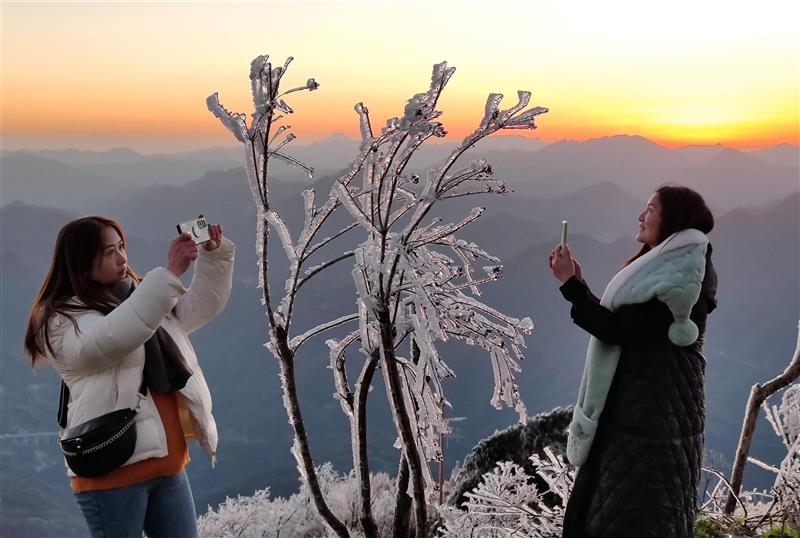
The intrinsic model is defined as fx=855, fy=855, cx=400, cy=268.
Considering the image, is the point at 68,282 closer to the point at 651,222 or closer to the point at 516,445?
the point at 651,222

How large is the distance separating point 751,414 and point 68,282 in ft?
10.2

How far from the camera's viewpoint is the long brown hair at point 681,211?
2.53 metres

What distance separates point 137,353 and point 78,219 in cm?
40

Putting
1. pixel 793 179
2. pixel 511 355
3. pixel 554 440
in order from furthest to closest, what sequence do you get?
pixel 793 179, pixel 554 440, pixel 511 355

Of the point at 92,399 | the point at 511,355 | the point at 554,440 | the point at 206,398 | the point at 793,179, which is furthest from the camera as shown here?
the point at 793,179

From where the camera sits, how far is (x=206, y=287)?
102 inches

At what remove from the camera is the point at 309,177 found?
9.73ft

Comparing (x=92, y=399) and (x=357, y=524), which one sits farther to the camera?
(x=357, y=524)

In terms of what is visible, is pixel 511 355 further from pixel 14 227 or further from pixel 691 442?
pixel 14 227

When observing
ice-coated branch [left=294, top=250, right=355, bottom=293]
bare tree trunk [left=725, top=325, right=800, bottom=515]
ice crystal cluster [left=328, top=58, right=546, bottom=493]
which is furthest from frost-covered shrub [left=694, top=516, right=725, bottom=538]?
ice-coated branch [left=294, top=250, right=355, bottom=293]

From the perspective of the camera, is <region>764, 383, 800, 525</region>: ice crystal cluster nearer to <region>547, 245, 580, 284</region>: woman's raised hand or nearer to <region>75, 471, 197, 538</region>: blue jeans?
<region>547, 245, 580, 284</region>: woman's raised hand

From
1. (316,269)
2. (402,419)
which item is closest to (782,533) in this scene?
(402,419)

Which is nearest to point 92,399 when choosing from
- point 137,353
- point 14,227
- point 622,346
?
point 137,353

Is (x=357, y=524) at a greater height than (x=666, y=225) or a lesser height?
lesser
